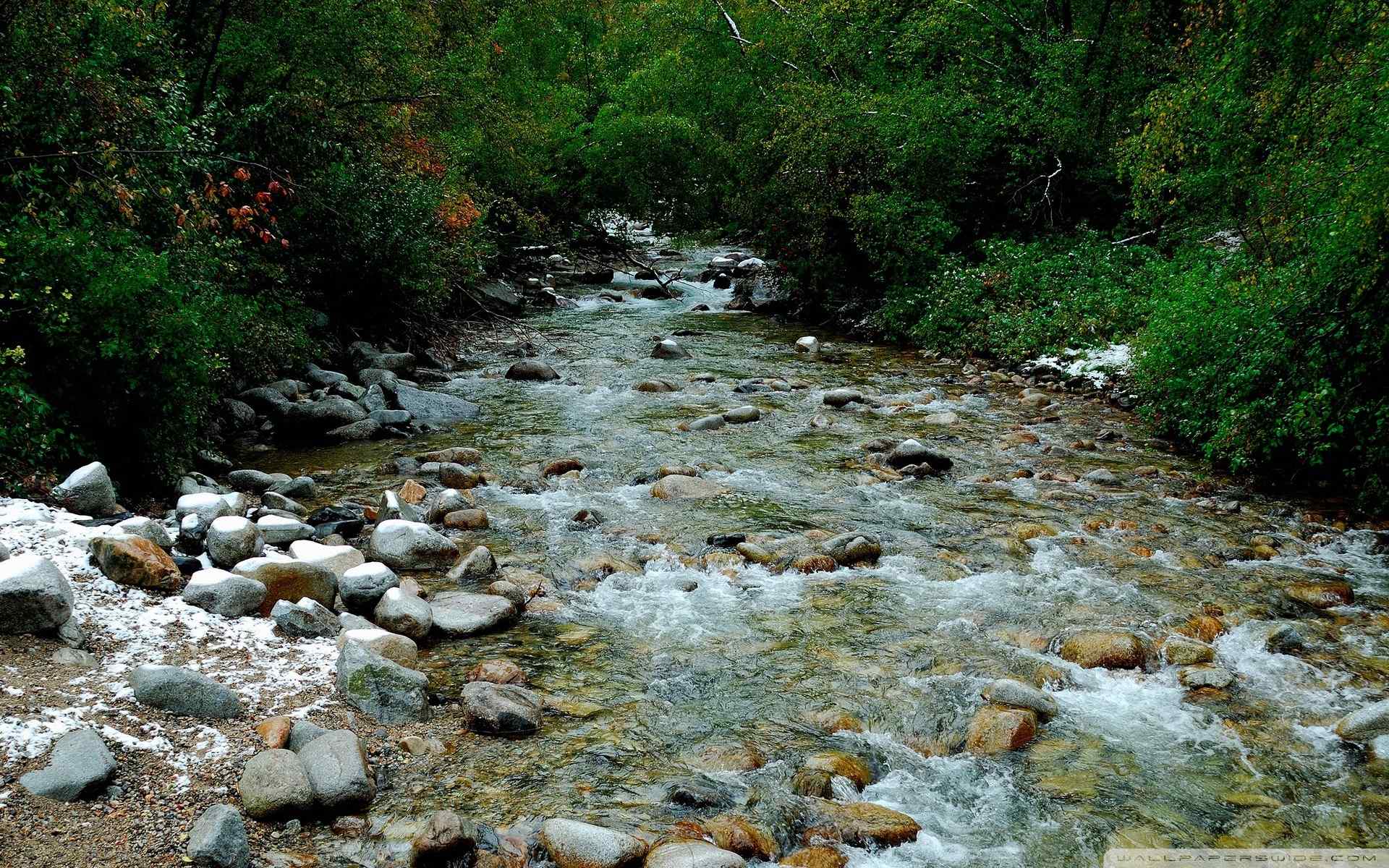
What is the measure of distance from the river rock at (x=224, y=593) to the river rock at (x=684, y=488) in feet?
13.5

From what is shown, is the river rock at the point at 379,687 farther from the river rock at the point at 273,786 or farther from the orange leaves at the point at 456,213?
the orange leaves at the point at 456,213

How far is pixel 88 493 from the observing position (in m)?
6.01

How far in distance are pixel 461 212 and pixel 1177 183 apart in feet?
37.8

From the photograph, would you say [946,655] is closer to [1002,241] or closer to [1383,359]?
[1383,359]

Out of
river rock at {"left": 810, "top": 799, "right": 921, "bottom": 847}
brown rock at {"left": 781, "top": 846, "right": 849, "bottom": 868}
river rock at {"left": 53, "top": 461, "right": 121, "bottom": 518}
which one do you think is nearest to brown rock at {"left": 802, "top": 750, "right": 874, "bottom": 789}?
river rock at {"left": 810, "top": 799, "right": 921, "bottom": 847}

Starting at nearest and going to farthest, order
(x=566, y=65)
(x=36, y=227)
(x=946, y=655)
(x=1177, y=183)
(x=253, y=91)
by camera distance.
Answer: (x=946, y=655) < (x=36, y=227) < (x=1177, y=183) < (x=253, y=91) < (x=566, y=65)

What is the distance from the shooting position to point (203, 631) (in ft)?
16.2

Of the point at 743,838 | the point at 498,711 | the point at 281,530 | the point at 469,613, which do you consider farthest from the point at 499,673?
the point at 281,530

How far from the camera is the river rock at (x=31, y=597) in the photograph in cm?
424

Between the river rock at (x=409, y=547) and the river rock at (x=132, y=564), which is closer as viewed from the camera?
the river rock at (x=132, y=564)

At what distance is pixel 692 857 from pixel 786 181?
16.9 m

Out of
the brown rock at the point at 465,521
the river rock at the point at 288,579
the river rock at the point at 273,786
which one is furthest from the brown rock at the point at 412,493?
the river rock at the point at 273,786

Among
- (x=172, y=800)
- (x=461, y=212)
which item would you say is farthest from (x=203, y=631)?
(x=461, y=212)

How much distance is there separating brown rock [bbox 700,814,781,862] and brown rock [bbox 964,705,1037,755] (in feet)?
4.44
